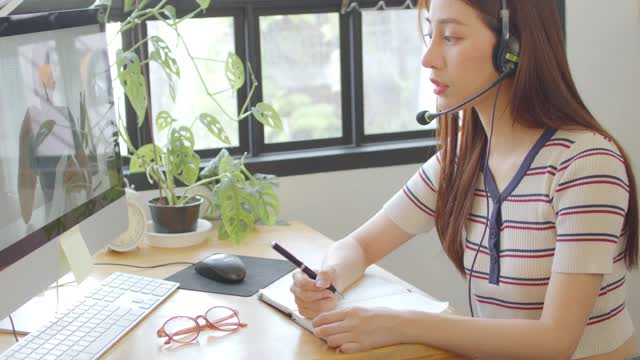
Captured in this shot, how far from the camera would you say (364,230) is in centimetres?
167

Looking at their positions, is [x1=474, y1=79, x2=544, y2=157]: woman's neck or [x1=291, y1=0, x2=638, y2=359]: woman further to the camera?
[x1=474, y1=79, x2=544, y2=157]: woman's neck

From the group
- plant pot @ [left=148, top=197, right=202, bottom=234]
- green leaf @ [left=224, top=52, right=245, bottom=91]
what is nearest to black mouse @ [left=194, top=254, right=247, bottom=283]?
plant pot @ [left=148, top=197, right=202, bottom=234]

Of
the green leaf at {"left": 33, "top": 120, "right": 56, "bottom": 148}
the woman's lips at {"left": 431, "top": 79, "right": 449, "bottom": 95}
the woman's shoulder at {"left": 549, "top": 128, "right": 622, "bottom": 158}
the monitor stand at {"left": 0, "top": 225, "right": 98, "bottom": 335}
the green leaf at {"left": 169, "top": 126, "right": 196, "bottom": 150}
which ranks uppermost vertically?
the woman's lips at {"left": 431, "top": 79, "right": 449, "bottom": 95}

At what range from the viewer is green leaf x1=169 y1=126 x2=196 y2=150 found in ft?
6.22

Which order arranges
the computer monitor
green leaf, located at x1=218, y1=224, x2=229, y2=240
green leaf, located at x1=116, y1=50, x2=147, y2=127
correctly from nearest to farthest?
the computer monitor
green leaf, located at x1=116, y1=50, x2=147, y2=127
green leaf, located at x1=218, y1=224, x2=229, y2=240

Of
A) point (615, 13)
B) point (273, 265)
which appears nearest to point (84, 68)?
point (273, 265)

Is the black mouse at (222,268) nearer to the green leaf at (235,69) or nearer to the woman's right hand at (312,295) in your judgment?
the woman's right hand at (312,295)

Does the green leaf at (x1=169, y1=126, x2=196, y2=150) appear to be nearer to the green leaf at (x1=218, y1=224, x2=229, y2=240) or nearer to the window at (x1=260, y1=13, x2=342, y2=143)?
the green leaf at (x1=218, y1=224, x2=229, y2=240)

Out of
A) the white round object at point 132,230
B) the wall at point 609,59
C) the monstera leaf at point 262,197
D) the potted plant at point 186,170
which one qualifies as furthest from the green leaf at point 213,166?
the wall at point 609,59

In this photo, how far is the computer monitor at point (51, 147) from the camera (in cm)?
119

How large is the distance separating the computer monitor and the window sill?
69 cm

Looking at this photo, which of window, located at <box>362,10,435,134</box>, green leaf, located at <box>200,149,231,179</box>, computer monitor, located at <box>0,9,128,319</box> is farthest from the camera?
window, located at <box>362,10,435,134</box>

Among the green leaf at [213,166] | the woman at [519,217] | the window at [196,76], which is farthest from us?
the window at [196,76]

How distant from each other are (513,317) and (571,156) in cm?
29
